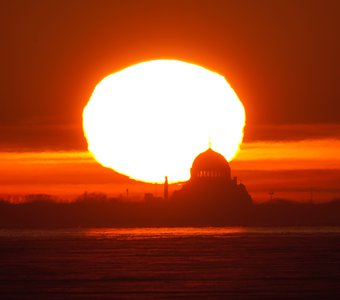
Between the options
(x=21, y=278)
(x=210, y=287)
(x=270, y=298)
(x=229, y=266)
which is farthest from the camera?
(x=229, y=266)

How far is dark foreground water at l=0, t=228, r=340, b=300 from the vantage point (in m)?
94.1

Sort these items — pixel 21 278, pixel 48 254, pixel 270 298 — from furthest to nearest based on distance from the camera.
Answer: pixel 48 254 → pixel 21 278 → pixel 270 298

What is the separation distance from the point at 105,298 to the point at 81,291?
4.13m

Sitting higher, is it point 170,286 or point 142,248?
point 142,248

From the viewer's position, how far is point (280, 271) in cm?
10994

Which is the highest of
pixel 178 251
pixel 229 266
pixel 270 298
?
pixel 178 251

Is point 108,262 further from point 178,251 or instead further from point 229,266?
point 178,251

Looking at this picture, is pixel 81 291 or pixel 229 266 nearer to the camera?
pixel 81 291

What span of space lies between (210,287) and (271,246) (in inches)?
2491

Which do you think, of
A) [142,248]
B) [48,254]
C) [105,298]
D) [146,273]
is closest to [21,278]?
[146,273]

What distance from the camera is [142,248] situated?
6156 inches

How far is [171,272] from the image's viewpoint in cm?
11006

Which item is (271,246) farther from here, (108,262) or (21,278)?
(21,278)

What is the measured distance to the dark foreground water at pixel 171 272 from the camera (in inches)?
3706
